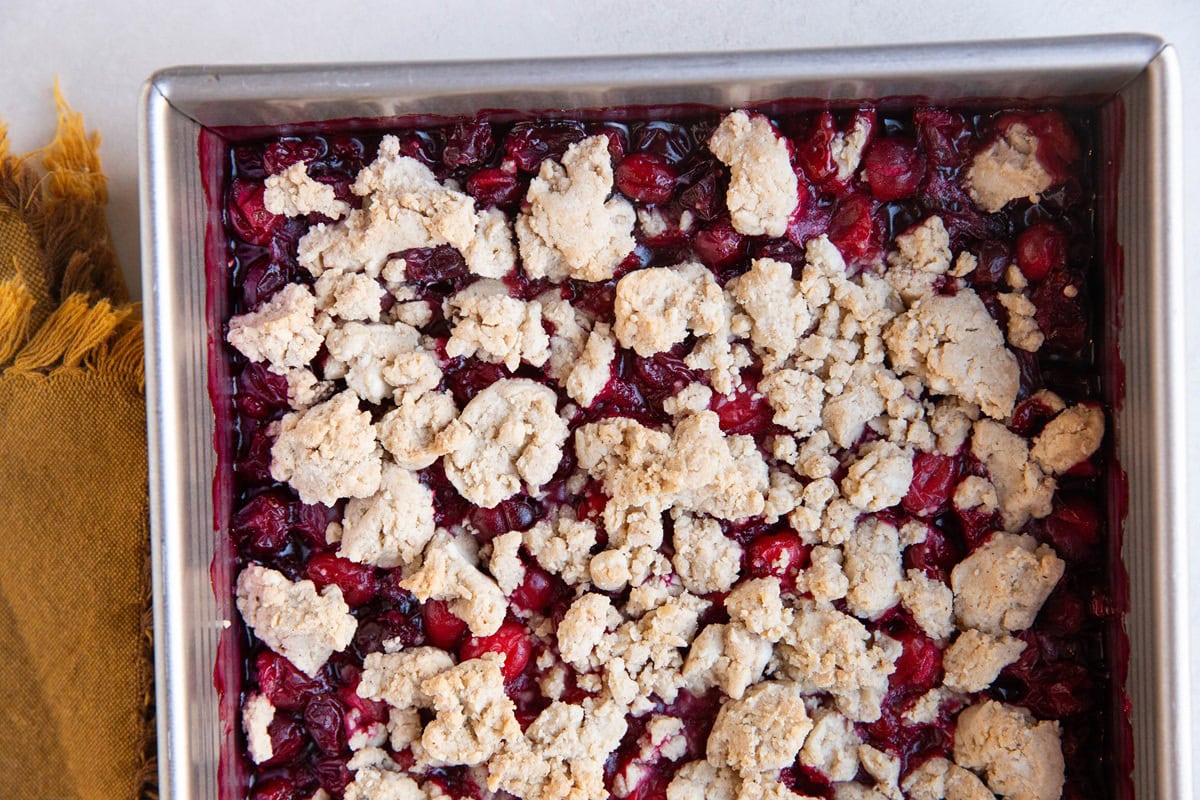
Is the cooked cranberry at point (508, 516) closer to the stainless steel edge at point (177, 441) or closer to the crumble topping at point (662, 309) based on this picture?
the crumble topping at point (662, 309)

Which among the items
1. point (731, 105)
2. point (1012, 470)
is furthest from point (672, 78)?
point (1012, 470)

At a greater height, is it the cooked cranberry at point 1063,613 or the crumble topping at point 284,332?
the crumble topping at point 284,332

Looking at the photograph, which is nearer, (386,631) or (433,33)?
(386,631)

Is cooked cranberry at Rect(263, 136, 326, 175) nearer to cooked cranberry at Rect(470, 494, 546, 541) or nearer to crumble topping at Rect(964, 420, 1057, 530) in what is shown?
cooked cranberry at Rect(470, 494, 546, 541)

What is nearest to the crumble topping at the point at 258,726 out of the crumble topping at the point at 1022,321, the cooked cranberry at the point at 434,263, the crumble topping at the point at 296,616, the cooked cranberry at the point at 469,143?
the crumble topping at the point at 296,616

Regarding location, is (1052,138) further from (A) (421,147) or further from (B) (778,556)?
(A) (421,147)

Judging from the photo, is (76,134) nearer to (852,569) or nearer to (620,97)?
(620,97)
